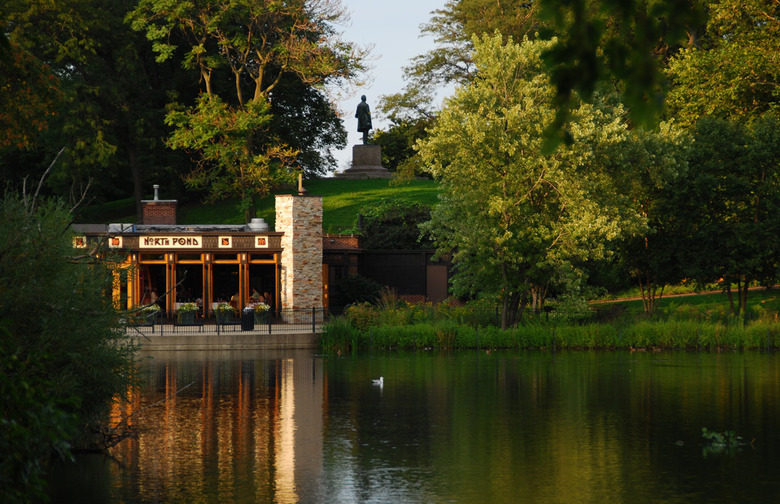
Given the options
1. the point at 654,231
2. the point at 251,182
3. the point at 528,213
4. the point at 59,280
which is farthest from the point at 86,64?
the point at 59,280

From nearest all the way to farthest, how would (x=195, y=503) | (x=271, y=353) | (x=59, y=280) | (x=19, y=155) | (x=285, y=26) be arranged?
1. (x=195, y=503)
2. (x=59, y=280)
3. (x=271, y=353)
4. (x=285, y=26)
5. (x=19, y=155)

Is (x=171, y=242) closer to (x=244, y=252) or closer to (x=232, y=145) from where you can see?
(x=244, y=252)

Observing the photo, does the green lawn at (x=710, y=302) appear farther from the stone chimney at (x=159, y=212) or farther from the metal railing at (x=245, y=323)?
the stone chimney at (x=159, y=212)

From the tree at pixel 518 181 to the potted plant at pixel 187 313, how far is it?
39.3ft

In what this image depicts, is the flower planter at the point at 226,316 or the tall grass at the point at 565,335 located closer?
the tall grass at the point at 565,335

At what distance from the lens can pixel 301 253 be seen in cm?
4628

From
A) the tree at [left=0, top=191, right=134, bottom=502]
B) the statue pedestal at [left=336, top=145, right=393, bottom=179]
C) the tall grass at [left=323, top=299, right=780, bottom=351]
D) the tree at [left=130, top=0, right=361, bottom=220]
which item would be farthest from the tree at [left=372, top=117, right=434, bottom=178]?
the tree at [left=0, top=191, right=134, bottom=502]

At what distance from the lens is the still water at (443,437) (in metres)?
14.5

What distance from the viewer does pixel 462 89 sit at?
133 ft

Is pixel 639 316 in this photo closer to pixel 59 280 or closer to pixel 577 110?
pixel 577 110

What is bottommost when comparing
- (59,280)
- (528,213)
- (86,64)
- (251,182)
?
(59,280)

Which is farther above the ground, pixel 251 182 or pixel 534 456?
pixel 251 182

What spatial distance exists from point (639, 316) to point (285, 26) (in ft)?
92.7

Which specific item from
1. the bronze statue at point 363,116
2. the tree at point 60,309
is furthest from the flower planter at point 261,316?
Result: the bronze statue at point 363,116
